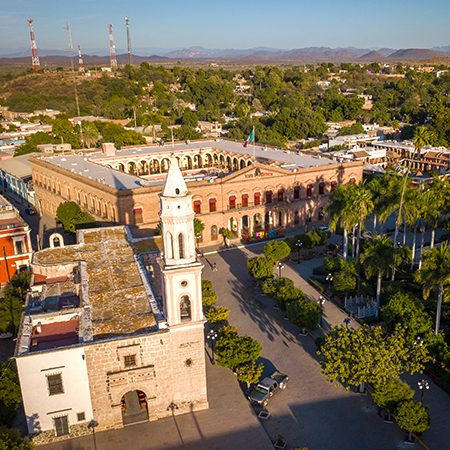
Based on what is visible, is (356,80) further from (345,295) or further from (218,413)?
(218,413)

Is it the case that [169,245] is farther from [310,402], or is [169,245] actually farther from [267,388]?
[310,402]

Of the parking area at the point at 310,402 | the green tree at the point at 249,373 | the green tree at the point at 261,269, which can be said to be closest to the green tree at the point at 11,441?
the green tree at the point at 249,373

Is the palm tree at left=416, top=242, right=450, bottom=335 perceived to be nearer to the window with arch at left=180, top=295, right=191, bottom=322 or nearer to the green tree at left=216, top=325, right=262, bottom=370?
the green tree at left=216, top=325, right=262, bottom=370

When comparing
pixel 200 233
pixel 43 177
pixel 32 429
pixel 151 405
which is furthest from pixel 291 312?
pixel 43 177

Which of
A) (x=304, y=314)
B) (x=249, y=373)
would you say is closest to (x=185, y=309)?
(x=249, y=373)

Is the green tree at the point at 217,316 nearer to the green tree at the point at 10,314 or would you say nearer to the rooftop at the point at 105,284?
the rooftop at the point at 105,284
